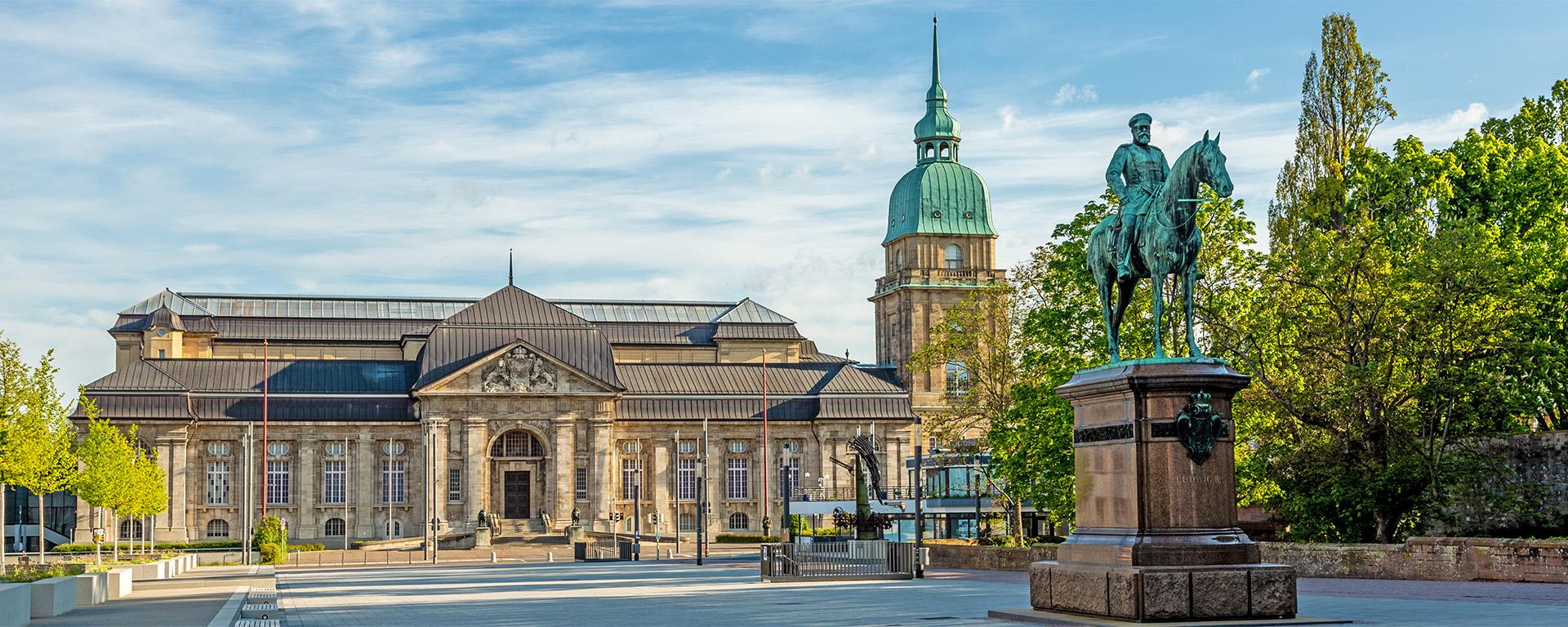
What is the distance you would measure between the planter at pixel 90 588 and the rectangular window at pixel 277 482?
6858 cm

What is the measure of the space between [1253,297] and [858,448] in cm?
1596

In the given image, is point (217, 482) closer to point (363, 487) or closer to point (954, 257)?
point (363, 487)

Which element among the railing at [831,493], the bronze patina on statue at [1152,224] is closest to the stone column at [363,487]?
the railing at [831,493]

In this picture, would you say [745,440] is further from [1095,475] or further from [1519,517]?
[1095,475]

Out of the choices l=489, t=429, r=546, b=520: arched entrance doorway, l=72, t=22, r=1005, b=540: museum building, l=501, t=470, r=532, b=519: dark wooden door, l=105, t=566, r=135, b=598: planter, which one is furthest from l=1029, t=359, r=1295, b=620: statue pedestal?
l=501, t=470, r=532, b=519: dark wooden door

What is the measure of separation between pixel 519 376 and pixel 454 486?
7808mm

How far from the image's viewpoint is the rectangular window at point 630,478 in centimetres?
10675

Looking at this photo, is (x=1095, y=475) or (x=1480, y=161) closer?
(x=1095, y=475)

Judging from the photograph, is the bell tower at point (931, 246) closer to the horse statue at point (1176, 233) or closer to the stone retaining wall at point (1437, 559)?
the stone retaining wall at point (1437, 559)

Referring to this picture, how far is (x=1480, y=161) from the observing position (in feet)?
174

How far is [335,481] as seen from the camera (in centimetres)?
10312

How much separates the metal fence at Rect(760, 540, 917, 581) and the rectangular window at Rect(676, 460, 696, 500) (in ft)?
210

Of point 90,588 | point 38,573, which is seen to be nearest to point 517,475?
point 90,588

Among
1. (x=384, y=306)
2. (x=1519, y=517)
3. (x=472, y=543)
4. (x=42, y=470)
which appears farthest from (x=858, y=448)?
(x=384, y=306)
